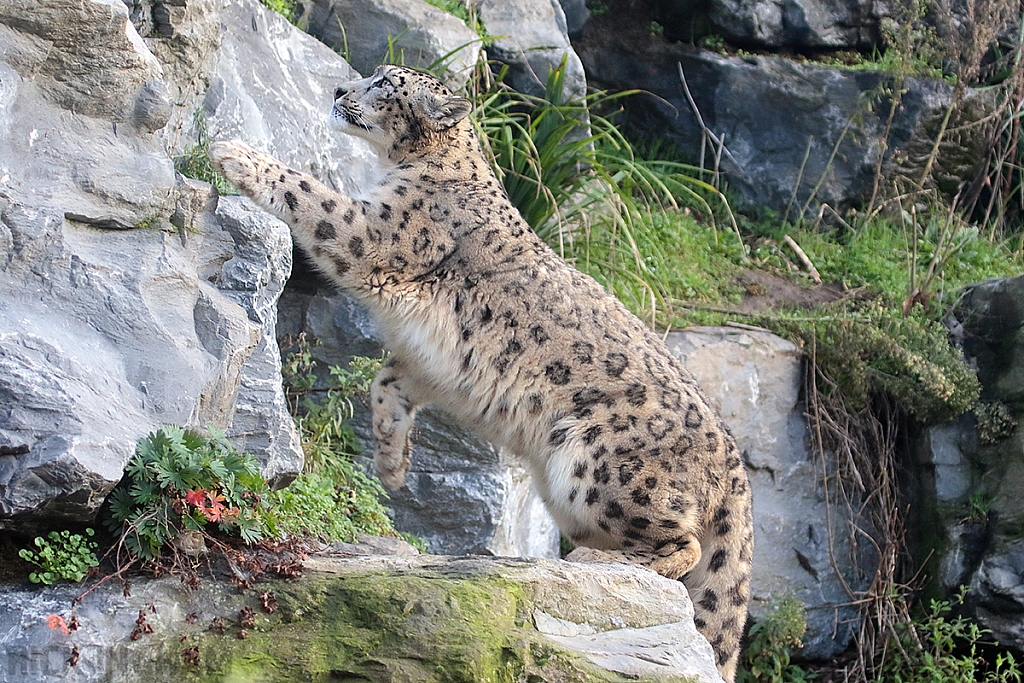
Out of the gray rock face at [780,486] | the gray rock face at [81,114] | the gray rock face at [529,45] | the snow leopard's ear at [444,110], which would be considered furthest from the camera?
the gray rock face at [529,45]

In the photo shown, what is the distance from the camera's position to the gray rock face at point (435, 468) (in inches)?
253

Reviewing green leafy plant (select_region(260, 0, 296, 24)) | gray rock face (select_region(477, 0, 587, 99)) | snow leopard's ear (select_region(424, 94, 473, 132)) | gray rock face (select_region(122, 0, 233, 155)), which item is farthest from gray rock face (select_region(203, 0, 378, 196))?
gray rock face (select_region(477, 0, 587, 99))

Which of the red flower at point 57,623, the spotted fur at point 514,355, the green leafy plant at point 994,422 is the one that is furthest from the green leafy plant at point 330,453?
the green leafy plant at point 994,422

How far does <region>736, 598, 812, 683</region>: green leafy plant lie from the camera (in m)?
7.14

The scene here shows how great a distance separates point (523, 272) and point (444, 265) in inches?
15.2

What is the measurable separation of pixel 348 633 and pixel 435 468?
127 inches

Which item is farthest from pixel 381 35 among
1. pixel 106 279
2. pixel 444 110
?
pixel 106 279

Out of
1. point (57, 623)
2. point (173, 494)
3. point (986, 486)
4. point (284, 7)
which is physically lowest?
point (57, 623)

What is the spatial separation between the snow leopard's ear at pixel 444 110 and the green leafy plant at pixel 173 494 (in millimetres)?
2466

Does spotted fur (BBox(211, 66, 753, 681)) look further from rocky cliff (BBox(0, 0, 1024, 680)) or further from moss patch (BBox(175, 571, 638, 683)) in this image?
moss patch (BBox(175, 571, 638, 683))

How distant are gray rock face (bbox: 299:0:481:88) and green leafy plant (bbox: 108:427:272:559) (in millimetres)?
4813

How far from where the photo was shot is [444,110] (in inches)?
216

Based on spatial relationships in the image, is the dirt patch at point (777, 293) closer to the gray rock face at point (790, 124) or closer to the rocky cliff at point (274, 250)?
the rocky cliff at point (274, 250)

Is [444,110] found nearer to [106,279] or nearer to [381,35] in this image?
[106,279]
